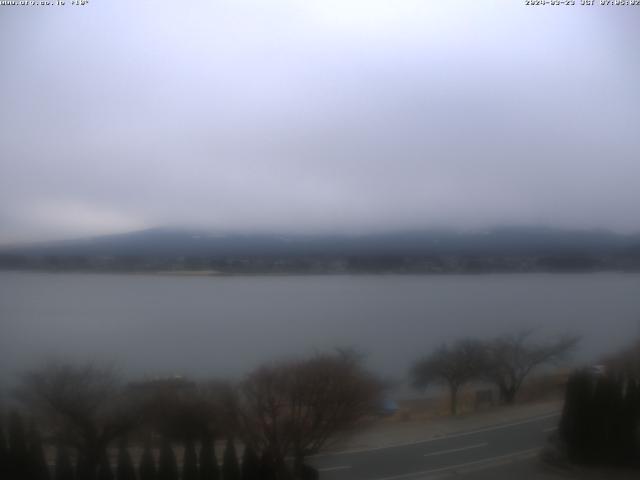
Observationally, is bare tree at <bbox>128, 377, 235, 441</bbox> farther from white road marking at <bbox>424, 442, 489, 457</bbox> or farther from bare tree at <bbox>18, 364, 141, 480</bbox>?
white road marking at <bbox>424, 442, 489, 457</bbox>

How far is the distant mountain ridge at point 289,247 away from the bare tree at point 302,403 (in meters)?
0.30

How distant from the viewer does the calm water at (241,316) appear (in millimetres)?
1527

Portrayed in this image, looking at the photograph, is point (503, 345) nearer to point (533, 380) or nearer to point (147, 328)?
point (533, 380)

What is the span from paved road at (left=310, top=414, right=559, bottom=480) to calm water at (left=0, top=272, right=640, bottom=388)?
0.89 ft

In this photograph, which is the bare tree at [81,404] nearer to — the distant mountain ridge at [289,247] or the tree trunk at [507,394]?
the distant mountain ridge at [289,247]

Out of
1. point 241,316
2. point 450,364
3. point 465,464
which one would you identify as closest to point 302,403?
point 241,316

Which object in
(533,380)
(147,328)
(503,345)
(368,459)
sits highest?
(147,328)

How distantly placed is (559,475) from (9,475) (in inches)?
67.2

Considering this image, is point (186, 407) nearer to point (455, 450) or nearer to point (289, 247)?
point (289, 247)

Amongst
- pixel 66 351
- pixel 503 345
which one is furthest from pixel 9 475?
pixel 503 345

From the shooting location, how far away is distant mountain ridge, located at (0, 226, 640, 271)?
60.1 inches

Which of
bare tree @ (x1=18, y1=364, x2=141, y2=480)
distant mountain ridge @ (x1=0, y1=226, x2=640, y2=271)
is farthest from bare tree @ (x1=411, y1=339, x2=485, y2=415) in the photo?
bare tree @ (x1=18, y1=364, x2=141, y2=480)

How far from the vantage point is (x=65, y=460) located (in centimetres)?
159

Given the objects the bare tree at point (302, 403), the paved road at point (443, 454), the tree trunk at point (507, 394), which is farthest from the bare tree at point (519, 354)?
A: the bare tree at point (302, 403)
